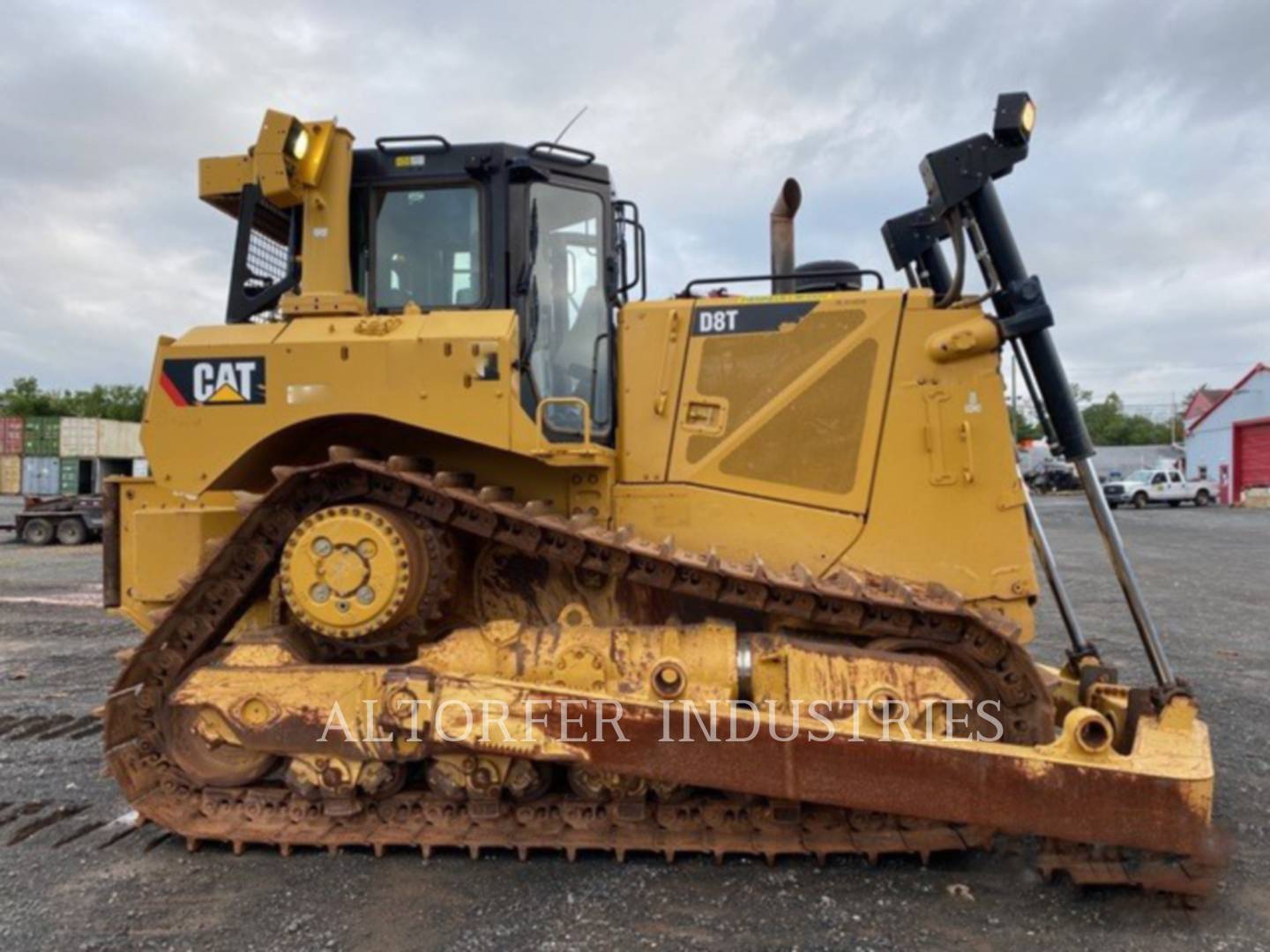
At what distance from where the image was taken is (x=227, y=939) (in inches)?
127

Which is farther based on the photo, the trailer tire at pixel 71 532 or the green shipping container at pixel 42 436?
the green shipping container at pixel 42 436

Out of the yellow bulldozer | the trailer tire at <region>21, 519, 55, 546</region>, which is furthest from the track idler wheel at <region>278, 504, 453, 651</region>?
the trailer tire at <region>21, 519, 55, 546</region>

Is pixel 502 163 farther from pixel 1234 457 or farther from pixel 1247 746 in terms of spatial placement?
pixel 1234 457

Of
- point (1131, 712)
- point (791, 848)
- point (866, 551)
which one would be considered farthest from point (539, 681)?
point (1131, 712)

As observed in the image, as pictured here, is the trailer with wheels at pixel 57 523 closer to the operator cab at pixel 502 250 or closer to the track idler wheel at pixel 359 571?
the operator cab at pixel 502 250

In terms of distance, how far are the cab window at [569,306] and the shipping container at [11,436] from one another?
44993mm

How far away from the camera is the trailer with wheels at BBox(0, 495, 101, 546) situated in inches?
835

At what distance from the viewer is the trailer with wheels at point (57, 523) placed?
21219 millimetres

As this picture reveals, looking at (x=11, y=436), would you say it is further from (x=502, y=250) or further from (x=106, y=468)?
(x=502, y=250)

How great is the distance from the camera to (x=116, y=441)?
129ft

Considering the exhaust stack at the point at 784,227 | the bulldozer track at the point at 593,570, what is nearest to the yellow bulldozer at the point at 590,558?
the bulldozer track at the point at 593,570

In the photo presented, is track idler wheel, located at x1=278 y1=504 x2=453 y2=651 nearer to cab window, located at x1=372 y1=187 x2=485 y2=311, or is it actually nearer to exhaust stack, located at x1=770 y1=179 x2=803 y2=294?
cab window, located at x1=372 y1=187 x2=485 y2=311

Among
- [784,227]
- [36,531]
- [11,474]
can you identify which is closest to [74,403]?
[11,474]

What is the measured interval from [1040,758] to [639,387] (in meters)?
2.48
